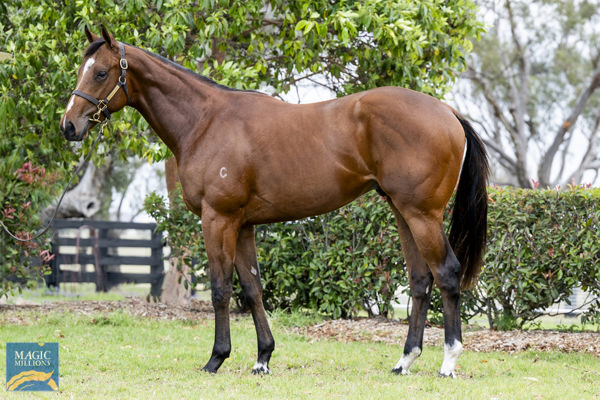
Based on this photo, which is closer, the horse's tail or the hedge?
the horse's tail

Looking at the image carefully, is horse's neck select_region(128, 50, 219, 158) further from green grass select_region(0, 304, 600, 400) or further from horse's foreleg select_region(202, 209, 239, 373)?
green grass select_region(0, 304, 600, 400)

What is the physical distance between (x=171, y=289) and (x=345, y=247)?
12.3 ft

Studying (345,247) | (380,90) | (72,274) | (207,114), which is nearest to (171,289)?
(345,247)

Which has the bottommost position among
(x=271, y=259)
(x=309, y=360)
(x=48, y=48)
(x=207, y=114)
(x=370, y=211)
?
(x=309, y=360)

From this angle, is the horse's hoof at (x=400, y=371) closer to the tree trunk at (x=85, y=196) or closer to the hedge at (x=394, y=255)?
the hedge at (x=394, y=255)

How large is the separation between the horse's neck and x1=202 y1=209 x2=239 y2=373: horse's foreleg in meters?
0.70

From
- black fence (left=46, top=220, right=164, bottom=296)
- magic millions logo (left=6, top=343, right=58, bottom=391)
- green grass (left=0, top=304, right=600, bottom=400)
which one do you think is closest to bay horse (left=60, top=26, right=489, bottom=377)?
green grass (left=0, top=304, right=600, bottom=400)

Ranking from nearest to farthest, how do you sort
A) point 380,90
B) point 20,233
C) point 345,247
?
point 380,90 < point 345,247 < point 20,233

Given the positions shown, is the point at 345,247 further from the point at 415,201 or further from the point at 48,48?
the point at 48,48

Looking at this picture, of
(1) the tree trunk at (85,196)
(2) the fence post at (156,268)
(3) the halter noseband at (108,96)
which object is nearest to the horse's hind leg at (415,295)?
(3) the halter noseband at (108,96)

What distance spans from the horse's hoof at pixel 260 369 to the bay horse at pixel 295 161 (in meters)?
0.01

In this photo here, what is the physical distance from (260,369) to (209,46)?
3812 millimetres

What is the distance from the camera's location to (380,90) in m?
4.81

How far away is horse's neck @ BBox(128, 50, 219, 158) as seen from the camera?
4965mm
